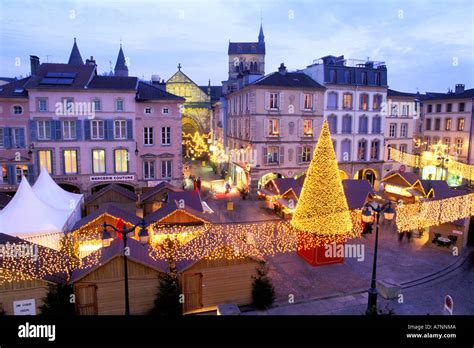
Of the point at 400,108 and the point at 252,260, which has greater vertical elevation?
the point at 400,108

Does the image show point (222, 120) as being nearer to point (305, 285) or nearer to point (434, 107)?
point (434, 107)

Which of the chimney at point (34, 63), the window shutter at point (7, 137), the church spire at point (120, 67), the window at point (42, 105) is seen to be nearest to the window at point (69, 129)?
the window at point (42, 105)

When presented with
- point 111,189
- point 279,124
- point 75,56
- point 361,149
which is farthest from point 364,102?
point 75,56

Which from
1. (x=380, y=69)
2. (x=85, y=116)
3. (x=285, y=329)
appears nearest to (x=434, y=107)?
(x=380, y=69)

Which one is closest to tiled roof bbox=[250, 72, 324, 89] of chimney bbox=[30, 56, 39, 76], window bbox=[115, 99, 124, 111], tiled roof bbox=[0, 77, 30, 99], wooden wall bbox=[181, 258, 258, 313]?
window bbox=[115, 99, 124, 111]

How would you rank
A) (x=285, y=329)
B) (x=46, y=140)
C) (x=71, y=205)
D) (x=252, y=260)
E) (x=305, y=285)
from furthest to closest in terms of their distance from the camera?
(x=46, y=140)
(x=71, y=205)
(x=305, y=285)
(x=252, y=260)
(x=285, y=329)

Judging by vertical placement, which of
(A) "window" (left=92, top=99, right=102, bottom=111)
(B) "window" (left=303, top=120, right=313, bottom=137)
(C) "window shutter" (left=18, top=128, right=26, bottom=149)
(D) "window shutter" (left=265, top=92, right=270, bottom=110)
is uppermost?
(D) "window shutter" (left=265, top=92, right=270, bottom=110)

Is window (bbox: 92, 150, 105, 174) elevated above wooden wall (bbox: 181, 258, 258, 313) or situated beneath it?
elevated above

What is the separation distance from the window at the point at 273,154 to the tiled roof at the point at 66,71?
1530 cm

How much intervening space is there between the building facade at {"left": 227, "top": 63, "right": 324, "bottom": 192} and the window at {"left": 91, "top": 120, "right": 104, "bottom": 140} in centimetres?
1179

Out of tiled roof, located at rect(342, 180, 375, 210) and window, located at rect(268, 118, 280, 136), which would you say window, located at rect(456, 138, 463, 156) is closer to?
window, located at rect(268, 118, 280, 136)

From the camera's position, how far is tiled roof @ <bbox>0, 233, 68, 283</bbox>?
11.0 m

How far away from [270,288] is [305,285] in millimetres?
2559

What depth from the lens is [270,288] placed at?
12977mm
